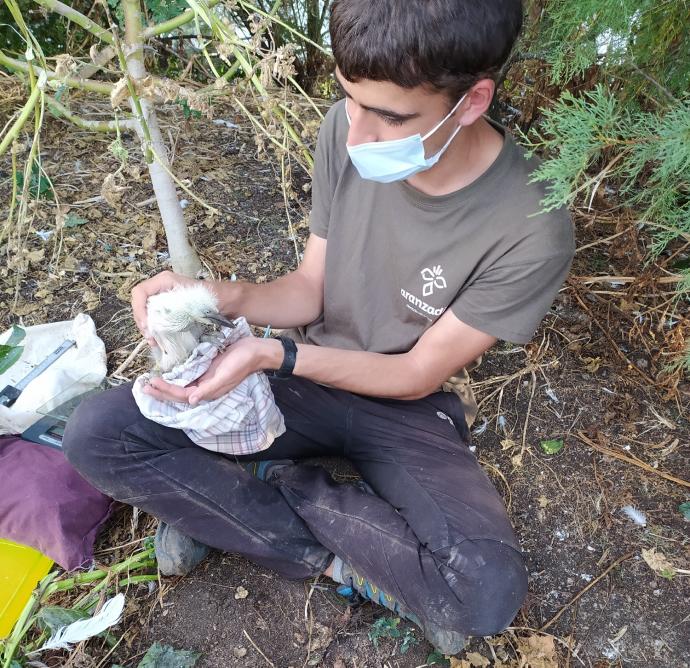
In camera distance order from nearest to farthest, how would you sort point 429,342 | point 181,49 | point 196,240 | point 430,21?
point 430,21, point 429,342, point 196,240, point 181,49

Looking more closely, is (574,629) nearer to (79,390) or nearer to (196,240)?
(79,390)

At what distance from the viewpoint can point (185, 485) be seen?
1897 mm

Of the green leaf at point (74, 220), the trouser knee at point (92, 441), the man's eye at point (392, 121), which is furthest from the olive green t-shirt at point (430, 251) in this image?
the green leaf at point (74, 220)

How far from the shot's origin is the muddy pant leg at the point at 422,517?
1805 mm

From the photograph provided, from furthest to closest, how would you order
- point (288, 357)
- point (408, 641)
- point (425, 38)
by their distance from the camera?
point (408, 641)
point (288, 357)
point (425, 38)

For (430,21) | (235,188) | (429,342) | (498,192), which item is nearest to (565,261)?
(498,192)

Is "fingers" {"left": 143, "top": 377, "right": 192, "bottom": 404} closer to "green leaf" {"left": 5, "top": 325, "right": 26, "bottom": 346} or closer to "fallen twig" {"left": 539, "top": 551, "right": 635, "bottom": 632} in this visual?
"green leaf" {"left": 5, "top": 325, "right": 26, "bottom": 346}

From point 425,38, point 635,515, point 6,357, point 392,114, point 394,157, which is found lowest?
point 635,515

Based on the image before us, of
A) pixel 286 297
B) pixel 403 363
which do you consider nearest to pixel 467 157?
pixel 403 363

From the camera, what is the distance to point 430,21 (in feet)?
4.81

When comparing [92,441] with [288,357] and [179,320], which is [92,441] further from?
[288,357]

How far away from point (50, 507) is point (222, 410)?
2.41 ft

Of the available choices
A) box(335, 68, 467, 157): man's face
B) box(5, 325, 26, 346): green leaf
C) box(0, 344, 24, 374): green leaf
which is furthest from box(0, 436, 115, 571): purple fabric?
box(335, 68, 467, 157): man's face

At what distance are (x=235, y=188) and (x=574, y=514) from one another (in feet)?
7.50
